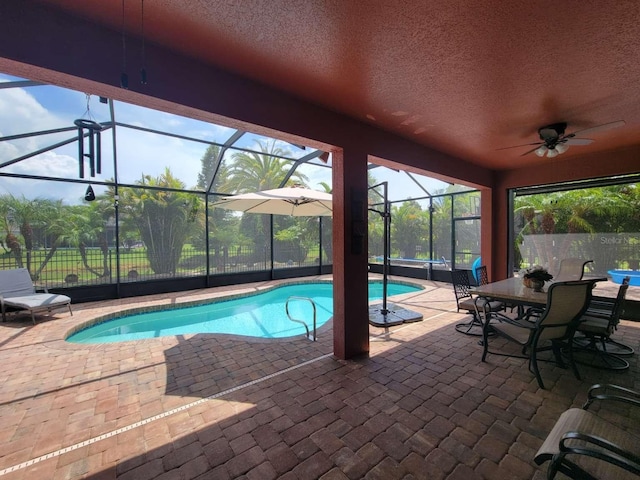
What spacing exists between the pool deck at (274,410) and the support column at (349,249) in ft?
1.01

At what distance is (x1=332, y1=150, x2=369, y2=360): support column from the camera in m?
3.40

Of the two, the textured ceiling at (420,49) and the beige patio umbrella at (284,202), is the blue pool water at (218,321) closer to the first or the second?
the beige patio umbrella at (284,202)

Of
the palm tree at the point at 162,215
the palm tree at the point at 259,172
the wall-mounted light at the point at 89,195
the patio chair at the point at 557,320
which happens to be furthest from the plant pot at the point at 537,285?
the wall-mounted light at the point at 89,195

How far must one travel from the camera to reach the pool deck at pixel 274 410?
1861 millimetres

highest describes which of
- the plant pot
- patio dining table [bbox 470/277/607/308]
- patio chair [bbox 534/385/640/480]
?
the plant pot

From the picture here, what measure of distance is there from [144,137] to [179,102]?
5895mm

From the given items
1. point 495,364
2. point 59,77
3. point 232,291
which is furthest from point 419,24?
point 232,291

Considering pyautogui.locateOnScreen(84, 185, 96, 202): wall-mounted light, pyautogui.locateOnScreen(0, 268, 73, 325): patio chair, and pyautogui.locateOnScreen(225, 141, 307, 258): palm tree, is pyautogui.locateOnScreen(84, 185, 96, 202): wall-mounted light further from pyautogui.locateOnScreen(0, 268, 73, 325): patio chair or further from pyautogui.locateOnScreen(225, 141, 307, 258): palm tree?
pyautogui.locateOnScreen(225, 141, 307, 258): palm tree

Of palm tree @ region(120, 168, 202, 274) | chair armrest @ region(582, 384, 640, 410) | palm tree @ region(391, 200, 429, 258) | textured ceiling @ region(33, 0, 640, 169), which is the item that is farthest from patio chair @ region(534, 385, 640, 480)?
palm tree @ region(391, 200, 429, 258)

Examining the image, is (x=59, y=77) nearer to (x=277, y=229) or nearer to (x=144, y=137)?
Result: (x=144, y=137)

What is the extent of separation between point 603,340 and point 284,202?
5.39 meters

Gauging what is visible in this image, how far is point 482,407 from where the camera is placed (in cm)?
246

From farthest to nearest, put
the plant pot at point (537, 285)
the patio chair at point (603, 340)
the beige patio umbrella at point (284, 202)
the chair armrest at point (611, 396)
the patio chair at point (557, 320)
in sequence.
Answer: the beige patio umbrella at point (284, 202), the plant pot at point (537, 285), the patio chair at point (603, 340), the patio chair at point (557, 320), the chair armrest at point (611, 396)

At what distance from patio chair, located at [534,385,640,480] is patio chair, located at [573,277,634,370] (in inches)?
84.3
